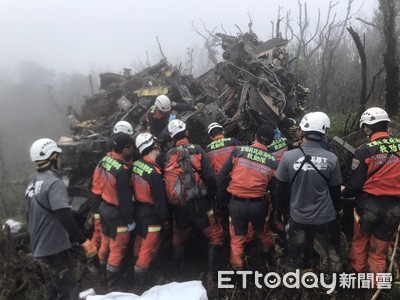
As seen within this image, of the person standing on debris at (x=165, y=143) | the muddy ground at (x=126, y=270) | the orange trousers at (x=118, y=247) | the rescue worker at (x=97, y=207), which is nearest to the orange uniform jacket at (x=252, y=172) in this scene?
the muddy ground at (x=126, y=270)

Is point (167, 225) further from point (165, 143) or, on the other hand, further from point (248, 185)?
point (248, 185)

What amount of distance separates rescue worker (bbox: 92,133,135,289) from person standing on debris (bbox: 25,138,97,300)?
0.74 meters

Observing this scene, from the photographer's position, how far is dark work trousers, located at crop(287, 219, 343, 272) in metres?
3.86

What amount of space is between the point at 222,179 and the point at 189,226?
932mm

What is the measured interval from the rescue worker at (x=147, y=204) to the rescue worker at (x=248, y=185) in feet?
3.00

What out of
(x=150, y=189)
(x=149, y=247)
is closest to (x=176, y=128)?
(x=150, y=189)

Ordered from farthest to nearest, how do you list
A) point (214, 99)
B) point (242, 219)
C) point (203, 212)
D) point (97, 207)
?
point (214, 99) → point (97, 207) → point (203, 212) → point (242, 219)

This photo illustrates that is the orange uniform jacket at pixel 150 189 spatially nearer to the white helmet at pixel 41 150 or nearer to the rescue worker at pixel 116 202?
the rescue worker at pixel 116 202

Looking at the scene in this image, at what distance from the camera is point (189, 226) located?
503 centimetres

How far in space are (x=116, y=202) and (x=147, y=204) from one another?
0.45 metres

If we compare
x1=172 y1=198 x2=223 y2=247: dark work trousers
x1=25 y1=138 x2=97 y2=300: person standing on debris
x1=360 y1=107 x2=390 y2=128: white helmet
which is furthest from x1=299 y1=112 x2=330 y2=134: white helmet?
x1=25 y1=138 x2=97 y2=300: person standing on debris

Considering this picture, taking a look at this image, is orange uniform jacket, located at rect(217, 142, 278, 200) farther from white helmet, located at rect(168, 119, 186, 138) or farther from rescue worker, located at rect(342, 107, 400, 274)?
white helmet, located at rect(168, 119, 186, 138)

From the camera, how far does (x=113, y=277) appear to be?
15.9 feet

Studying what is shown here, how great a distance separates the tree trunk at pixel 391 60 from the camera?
6547 millimetres
